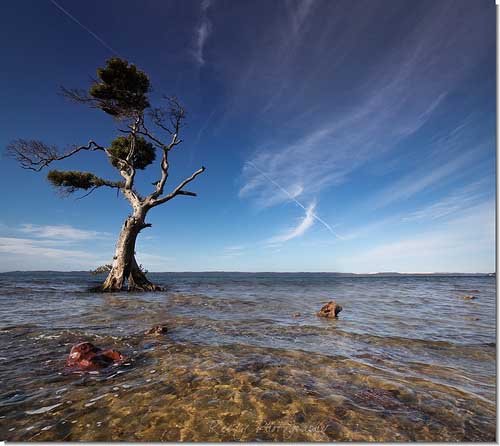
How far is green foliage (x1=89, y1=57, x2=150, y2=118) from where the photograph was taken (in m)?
18.0

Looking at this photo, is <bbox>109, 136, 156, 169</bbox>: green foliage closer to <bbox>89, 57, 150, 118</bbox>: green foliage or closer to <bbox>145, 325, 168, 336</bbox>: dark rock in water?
<bbox>89, 57, 150, 118</bbox>: green foliage

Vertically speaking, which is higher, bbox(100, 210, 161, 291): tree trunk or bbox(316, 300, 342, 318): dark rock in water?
bbox(100, 210, 161, 291): tree trunk

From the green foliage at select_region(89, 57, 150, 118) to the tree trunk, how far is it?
795 cm

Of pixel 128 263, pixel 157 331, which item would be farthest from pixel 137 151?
pixel 157 331

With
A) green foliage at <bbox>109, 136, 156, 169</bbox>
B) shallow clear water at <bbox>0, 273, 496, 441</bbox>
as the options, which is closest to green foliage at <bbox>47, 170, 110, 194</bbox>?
green foliage at <bbox>109, 136, 156, 169</bbox>

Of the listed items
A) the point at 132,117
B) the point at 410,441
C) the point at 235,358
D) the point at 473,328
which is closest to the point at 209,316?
the point at 235,358

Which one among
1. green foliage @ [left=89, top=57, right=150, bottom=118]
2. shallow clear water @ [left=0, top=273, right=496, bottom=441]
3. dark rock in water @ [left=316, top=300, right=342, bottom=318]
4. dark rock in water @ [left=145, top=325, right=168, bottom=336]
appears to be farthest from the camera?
green foliage @ [left=89, top=57, right=150, bottom=118]

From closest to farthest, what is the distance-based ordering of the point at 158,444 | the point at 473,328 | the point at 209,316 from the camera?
the point at 158,444, the point at 473,328, the point at 209,316

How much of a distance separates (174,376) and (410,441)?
9.71 ft

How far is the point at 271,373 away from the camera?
13.1 ft

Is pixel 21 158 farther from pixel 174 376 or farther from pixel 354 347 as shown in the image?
pixel 354 347

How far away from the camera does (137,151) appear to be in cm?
2495

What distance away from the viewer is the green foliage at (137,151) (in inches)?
961

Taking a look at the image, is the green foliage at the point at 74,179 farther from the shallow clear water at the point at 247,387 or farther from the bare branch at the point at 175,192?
the shallow clear water at the point at 247,387
